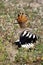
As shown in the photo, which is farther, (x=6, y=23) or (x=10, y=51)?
(x=6, y=23)

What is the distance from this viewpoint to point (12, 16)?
1164 centimetres

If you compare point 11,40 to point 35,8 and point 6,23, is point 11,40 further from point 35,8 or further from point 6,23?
point 35,8

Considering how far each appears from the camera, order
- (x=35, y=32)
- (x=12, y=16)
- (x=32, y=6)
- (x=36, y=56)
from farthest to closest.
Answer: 1. (x=32, y=6)
2. (x=12, y=16)
3. (x=35, y=32)
4. (x=36, y=56)

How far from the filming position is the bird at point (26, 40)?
30.5ft

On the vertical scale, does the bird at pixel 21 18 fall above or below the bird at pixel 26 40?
above

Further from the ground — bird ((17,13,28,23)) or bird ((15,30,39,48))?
bird ((17,13,28,23))

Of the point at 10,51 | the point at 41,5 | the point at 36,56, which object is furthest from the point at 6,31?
the point at 41,5

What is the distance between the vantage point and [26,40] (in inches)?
369

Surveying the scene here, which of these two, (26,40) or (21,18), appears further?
(21,18)

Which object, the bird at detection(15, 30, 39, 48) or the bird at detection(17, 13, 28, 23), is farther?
the bird at detection(17, 13, 28, 23)

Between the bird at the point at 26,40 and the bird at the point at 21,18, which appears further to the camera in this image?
the bird at the point at 21,18

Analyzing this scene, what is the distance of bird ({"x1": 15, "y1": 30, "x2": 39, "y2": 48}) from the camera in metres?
9.30

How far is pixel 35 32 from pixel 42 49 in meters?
1.46

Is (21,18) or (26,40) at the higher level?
(21,18)
